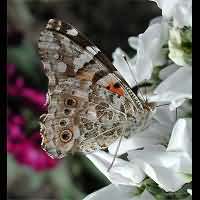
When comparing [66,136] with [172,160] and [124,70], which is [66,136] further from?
[172,160]

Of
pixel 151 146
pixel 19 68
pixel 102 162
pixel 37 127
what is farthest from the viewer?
pixel 19 68

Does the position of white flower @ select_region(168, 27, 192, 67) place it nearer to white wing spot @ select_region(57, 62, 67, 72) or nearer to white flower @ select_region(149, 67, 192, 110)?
white flower @ select_region(149, 67, 192, 110)

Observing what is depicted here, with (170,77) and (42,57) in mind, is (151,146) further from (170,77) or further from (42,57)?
(42,57)

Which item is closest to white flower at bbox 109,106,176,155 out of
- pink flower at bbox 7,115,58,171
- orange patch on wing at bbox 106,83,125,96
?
orange patch on wing at bbox 106,83,125,96

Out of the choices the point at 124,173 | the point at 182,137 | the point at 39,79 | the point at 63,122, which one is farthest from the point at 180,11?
the point at 39,79

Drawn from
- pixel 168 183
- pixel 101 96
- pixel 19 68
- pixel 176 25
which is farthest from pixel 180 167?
pixel 19 68

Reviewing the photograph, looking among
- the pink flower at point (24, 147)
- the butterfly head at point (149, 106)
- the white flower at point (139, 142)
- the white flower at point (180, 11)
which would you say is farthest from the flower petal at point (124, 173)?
the pink flower at point (24, 147)
